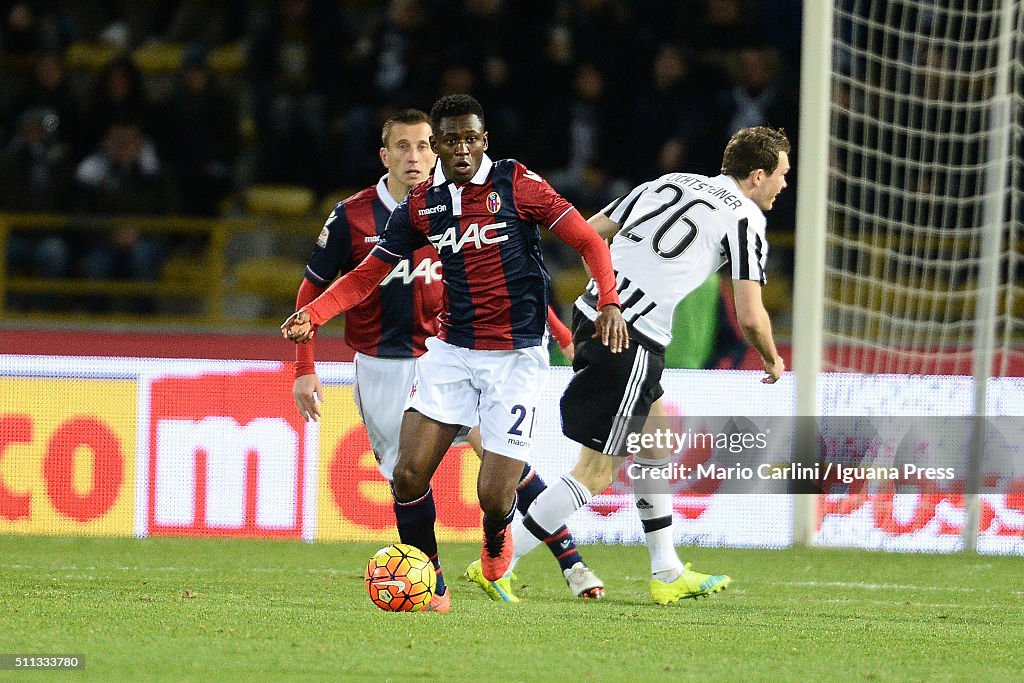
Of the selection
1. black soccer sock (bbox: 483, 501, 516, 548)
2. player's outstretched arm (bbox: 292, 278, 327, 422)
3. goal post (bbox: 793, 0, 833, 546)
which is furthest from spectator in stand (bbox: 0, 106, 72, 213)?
black soccer sock (bbox: 483, 501, 516, 548)

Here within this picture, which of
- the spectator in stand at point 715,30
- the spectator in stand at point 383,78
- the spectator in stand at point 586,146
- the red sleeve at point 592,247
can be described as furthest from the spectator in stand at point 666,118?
the red sleeve at point 592,247

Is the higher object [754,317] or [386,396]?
[754,317]

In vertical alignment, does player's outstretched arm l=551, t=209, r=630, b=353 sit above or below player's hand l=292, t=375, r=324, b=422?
above

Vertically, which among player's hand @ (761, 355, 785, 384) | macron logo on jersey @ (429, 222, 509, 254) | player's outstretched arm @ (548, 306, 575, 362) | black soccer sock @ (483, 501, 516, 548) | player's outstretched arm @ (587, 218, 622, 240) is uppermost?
player's outstretched arm @ (587, 218, 622, 240)

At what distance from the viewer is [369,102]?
13328mm

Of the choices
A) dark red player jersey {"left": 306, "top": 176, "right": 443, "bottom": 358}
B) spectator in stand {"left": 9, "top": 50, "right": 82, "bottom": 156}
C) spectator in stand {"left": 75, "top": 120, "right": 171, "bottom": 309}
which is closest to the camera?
dark red player jersey {"left": 306, "top": 176, "right": 443, "bottom": 358}

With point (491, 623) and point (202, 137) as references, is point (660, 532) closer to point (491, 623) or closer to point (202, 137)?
point (491, 623)

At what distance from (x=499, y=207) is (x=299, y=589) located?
1907 mm

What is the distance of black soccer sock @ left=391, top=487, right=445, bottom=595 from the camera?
5.80 meters

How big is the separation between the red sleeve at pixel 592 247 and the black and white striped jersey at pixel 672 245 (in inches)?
21.6

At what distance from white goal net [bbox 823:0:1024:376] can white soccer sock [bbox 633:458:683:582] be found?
9.83 feet

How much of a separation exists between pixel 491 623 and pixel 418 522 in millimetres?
613

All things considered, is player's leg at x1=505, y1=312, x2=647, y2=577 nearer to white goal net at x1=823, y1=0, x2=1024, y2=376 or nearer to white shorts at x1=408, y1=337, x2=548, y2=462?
white shorts at x1=408, y1=337, x2=548, y2=462

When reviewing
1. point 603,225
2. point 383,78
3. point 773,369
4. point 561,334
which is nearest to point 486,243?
point 603,225
